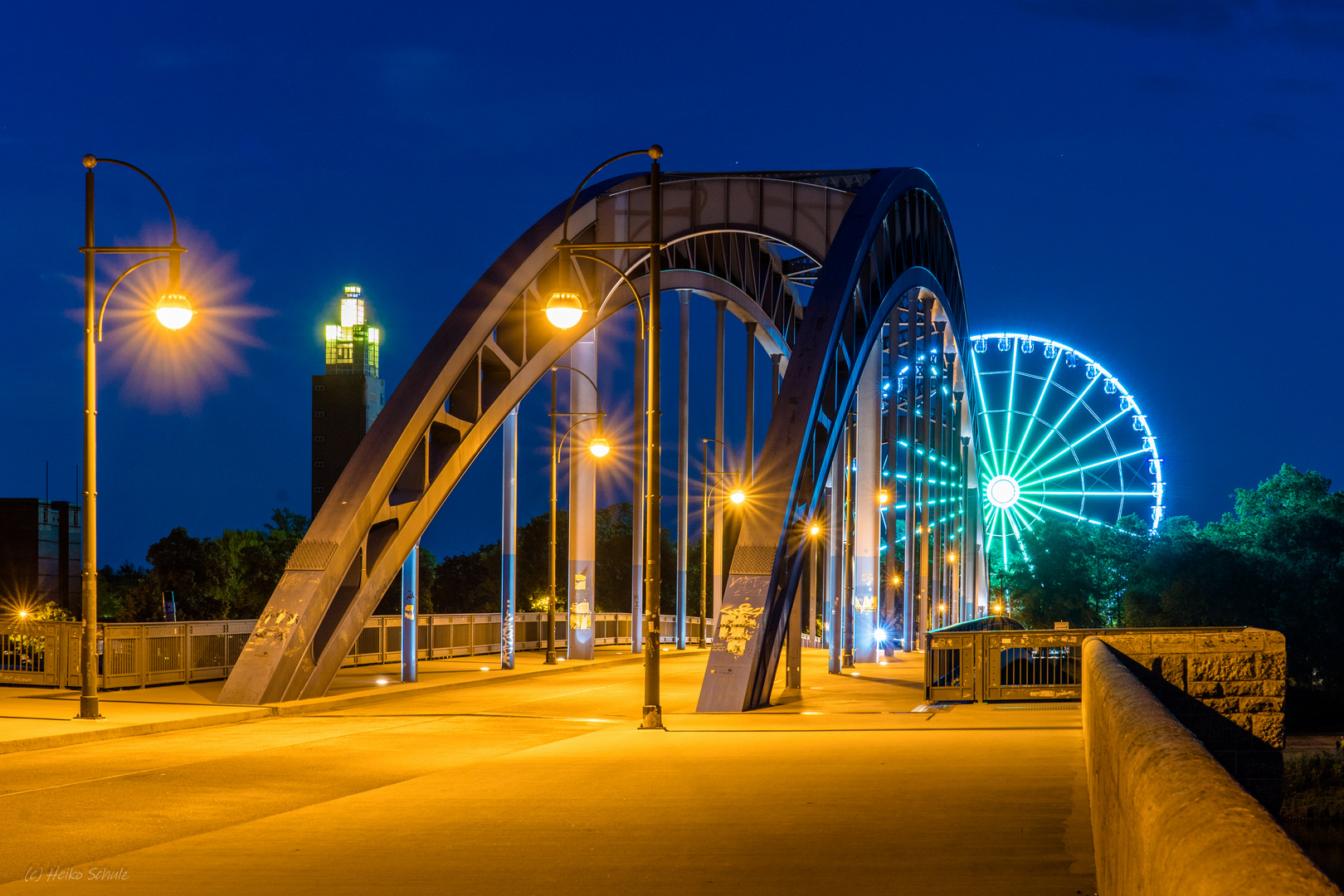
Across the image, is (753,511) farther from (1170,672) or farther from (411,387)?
(1170,672)

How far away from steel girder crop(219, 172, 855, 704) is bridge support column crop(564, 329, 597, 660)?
4.10 meters

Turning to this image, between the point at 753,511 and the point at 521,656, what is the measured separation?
61.5ft

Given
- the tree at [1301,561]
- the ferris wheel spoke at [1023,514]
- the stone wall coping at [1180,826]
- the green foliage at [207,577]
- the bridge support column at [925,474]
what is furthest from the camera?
the green foliage at [207,577]

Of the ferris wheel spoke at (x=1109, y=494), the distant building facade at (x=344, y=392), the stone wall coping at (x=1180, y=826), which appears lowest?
the stone wall coping at (x=1180, y=826)

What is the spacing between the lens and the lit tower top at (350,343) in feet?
468

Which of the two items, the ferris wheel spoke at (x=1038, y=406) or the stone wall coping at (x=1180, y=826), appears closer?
the stone wall coping at (x=1180, y=826)

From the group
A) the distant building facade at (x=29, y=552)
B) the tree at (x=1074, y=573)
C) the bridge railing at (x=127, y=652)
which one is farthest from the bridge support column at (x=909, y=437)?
the distant building facade at (x=29, y=552)

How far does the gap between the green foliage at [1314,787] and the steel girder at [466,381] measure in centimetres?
1894

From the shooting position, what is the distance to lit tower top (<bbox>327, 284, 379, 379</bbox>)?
14262 centimetres

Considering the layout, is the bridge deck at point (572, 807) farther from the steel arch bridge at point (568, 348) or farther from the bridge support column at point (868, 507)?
the bridge support column at point (868, 507)

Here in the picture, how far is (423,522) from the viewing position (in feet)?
85.9

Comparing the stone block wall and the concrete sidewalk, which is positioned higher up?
the stone block wall

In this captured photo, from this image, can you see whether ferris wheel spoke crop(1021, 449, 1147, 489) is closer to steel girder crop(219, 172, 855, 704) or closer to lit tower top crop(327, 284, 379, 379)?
steel girder crop(219, 172, 855, 704)

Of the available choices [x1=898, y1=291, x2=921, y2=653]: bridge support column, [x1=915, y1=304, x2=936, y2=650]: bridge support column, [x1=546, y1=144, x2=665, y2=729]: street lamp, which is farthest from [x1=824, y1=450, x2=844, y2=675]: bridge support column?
[x1=546, y1=144, x2=665, y2=729]: street lamp
